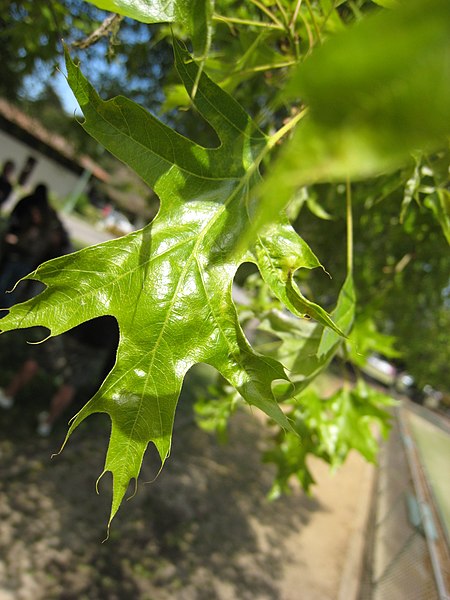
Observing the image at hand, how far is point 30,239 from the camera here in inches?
159

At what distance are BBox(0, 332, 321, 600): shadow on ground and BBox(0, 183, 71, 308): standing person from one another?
124cm

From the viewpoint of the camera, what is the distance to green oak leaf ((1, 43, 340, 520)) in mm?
821

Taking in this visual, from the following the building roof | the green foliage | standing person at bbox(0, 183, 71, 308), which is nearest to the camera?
the green foliage

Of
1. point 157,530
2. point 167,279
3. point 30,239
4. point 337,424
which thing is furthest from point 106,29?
point 157,530

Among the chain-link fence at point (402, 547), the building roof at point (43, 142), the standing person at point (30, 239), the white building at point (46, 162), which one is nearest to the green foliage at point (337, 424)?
the chain-link fence at point (402, 547)

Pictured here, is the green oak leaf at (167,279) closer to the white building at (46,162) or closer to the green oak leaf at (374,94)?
the green oak leaf at (374,94)

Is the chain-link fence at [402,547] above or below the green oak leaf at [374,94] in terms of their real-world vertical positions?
below

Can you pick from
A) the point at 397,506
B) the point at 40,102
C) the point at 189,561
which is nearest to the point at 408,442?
the point at 397,506

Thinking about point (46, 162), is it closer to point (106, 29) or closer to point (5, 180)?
point (5, 180)

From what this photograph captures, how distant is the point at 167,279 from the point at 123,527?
347 centimetres

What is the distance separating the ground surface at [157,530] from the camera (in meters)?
3.02

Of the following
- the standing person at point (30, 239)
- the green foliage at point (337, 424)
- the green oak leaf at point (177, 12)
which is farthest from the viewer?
the standing person at point (30, 239)

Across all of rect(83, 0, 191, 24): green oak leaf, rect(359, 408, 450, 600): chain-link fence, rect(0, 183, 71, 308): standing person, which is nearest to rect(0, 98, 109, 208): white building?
rect(0, 183, 71, 308): standing person

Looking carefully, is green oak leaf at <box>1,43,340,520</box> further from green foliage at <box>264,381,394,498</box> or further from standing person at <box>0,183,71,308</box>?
standing person at <box>0,183,71,308</box>
